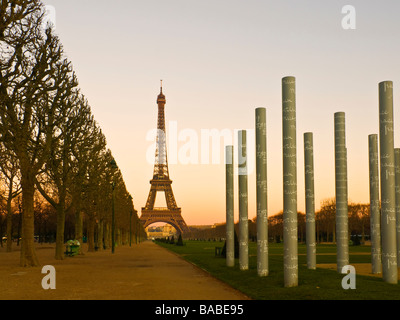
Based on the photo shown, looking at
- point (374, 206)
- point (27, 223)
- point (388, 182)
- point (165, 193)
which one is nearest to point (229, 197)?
point (374, 206)

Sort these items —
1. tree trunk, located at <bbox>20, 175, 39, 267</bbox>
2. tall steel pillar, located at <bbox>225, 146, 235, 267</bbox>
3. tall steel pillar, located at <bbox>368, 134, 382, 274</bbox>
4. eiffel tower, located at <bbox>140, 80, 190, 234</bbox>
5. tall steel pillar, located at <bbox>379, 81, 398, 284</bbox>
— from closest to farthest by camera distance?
tall steel pillar, located at <bbox>379, 81, 398, 284</bbox>, tall steel pillar, located at <bbox>368, 134, 382, 274</bbox>, tall steel pillar, located at <bbox>225, 146, 235, 267</bbox>, tree trunk, located at <bbox>20, 175, 39, 267</bbox>, eiffel tower, located at <bbox>140, 80, 190, 234</bbox>

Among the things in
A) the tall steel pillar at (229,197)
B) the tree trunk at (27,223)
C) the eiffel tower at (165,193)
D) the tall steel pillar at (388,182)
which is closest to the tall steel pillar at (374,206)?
the tall steel pillar at (388,182)

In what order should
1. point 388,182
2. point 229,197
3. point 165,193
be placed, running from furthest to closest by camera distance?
point 165,193
point 229,197
point 388,182

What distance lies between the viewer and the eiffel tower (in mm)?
145375

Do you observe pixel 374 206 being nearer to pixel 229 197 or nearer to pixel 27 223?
pixel 229 197

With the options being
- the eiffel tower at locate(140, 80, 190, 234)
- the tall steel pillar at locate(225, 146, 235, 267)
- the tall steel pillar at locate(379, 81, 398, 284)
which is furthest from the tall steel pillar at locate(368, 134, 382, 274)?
the eiffel tower at locate(140, 80, 190, 234)

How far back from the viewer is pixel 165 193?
5842 inches

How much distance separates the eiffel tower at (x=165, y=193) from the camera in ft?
477

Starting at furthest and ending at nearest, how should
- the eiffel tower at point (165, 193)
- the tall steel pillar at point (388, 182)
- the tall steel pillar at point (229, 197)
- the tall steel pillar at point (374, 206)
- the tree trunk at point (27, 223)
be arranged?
the eiffel tower at point (165, 193), the tree trunk at point (27, 223), the tall steel pillar at point (229, 197), the tall steel pillar at point (374, 206), the tall steel pillar at point (388, 182)

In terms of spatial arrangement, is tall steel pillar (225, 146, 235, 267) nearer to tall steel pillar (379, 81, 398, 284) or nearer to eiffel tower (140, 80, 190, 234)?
tall steel pillar (379, 81, 398, 284)

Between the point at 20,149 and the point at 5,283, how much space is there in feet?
30.7

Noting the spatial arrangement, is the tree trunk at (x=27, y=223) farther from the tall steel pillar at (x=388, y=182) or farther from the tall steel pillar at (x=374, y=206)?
the tall steel pillar at (x=388, y=182)
